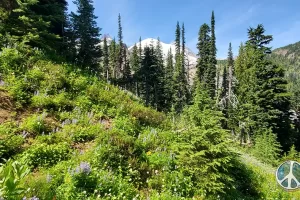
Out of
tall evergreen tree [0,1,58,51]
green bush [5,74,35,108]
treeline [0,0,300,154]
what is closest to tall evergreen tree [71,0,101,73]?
treeline [0,0,300,154]

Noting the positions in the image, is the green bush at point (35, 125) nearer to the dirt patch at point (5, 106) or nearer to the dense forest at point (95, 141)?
the dense forest at point (95, 141)

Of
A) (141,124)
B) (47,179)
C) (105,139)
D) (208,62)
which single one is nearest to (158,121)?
(141,124)

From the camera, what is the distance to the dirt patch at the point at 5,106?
26.6ft

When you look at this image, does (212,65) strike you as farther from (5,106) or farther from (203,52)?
(5,106)

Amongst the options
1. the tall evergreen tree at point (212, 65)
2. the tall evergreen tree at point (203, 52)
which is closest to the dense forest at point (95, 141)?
the tall evergreen tree at point (212, 65)

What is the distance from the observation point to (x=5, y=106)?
8633 mm

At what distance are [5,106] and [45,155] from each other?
2758 mm

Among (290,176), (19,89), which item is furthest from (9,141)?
(290,176)

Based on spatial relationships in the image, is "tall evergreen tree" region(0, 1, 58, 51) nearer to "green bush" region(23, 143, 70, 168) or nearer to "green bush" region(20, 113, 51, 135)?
"green bush" region(20, 113, 51, 135)

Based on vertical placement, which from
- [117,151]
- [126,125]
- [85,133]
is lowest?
[117,151]

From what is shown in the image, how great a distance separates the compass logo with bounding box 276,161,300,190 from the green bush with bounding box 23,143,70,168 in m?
5.37

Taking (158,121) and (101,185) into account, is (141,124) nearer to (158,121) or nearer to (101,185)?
(158,121)

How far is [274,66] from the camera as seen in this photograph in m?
36.6

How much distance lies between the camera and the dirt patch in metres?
8.12
